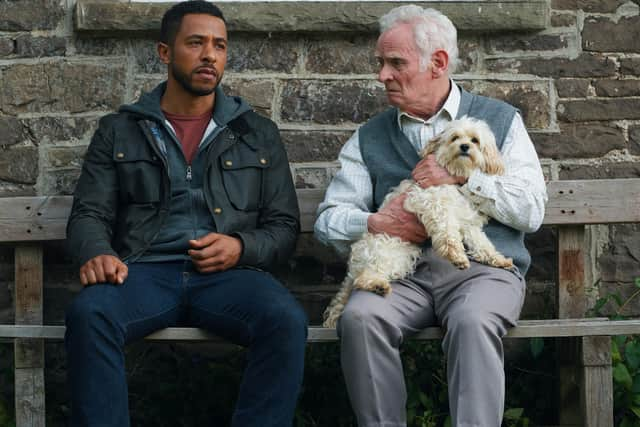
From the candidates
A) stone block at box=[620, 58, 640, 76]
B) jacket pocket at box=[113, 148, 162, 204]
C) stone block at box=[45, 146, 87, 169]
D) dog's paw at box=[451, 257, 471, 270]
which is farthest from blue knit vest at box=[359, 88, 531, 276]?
stone block at box=[45, 146, 87, 169]

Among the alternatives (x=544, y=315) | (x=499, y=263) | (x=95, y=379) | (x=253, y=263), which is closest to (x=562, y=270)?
(x=544, y=315)

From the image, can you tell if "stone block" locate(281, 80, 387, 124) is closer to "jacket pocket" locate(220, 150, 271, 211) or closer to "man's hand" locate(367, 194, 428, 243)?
"jacket pocket" locate(220, 150, 271, 211)

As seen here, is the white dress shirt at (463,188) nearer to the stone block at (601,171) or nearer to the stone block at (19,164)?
the stone block at (601,171)

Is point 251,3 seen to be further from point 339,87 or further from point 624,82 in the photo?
point 624,82

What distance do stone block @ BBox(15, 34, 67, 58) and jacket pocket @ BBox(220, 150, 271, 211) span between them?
44.9 inches

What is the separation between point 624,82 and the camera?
16.6 ft

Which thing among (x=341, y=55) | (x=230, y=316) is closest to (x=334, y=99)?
(x=341, y=55)

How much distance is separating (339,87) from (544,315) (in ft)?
4.72

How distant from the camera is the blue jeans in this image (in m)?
3.71

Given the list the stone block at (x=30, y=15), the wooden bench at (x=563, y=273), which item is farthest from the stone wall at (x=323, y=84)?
the wooden bench at (x=563, y=273)

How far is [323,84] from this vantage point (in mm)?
5070

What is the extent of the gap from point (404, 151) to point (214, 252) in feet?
2.88

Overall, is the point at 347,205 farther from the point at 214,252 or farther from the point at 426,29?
the point at 426,29

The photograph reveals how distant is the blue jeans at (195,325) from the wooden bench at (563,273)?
61 cm
